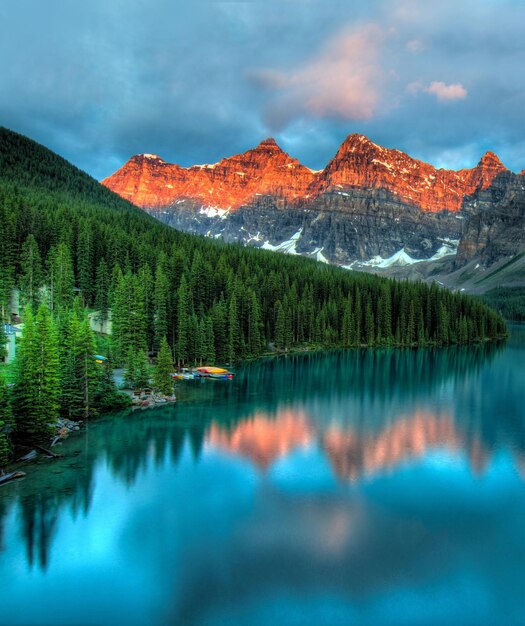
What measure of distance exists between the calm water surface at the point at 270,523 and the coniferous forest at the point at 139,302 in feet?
25.1

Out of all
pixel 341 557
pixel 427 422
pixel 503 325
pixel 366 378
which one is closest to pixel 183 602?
pixel 341 557

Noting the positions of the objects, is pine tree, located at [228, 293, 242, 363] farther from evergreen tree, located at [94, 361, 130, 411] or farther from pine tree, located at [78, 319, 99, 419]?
pine tree, located at [78, 319, 99, 419]

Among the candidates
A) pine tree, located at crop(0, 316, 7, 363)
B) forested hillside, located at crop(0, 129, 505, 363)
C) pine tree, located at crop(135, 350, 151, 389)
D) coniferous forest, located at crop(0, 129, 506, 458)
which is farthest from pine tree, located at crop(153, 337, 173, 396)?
pine tree, located at crop(0, 316, 7, 363)

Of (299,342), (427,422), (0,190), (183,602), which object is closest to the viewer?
(183,602)

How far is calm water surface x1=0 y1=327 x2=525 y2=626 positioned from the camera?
23.7 m

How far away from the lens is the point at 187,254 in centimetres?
12450

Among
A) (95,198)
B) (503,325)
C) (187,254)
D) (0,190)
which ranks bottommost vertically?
(503,325)

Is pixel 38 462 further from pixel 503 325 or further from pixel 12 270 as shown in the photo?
pixel 503 325

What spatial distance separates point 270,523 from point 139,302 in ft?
193

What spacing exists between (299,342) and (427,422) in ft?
234

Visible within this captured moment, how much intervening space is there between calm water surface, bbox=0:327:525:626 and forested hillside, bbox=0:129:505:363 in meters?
30.7

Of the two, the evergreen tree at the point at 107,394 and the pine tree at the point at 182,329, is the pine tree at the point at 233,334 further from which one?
the evergreen tree at the point at 107,394

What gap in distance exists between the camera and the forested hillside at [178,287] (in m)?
90.6

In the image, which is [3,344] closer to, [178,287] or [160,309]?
[160,309]
